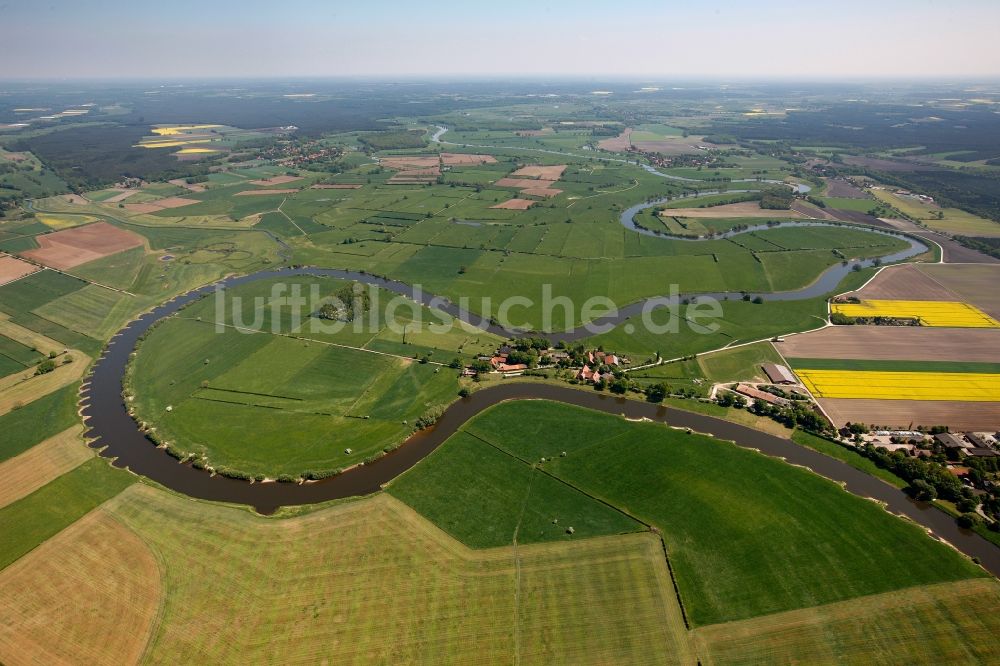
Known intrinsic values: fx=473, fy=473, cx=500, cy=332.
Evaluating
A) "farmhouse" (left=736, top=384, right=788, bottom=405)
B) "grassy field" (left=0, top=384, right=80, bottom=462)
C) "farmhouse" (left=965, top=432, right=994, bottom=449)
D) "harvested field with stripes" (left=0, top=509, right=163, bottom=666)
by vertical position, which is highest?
"farmhouse" (left=736, top=384, right=788, bottom=405)

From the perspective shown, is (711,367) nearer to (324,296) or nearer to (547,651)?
(547,651)

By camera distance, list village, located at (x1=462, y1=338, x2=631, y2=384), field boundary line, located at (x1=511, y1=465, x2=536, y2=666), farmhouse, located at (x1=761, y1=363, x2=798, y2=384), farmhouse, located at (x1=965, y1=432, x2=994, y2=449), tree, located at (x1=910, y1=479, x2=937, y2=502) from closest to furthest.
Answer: field boundary line, located at (x1=511, y1=465, x2=536, y2=666) < tree, located at (x1=910, y1=479, x2=937, y2=502) < farmhouse, located at (x1=965, y1=432, x2=994, y2=449) < farmhouse, located at (x1=761, y1=363, x2=798, y2=384) < village, located at (x1=462, y1=338, x2=631, y2=384)

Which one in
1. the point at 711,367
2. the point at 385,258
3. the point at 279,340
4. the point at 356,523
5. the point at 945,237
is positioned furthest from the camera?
the point at 945,237

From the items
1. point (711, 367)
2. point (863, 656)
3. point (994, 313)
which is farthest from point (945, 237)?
point (863, 656)

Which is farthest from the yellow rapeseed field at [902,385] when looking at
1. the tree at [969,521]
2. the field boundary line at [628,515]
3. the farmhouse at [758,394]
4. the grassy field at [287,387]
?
the grassy field at [287,387]

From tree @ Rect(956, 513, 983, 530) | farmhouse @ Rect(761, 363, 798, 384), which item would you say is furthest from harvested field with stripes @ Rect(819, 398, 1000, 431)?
tree @ Rect(956, 513, 983, 530)

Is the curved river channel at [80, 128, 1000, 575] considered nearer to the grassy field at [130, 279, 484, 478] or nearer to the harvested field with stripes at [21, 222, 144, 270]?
the grassy field at [130, 279, 484, 478]

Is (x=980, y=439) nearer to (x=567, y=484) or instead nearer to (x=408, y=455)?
(x=567, y=484)
